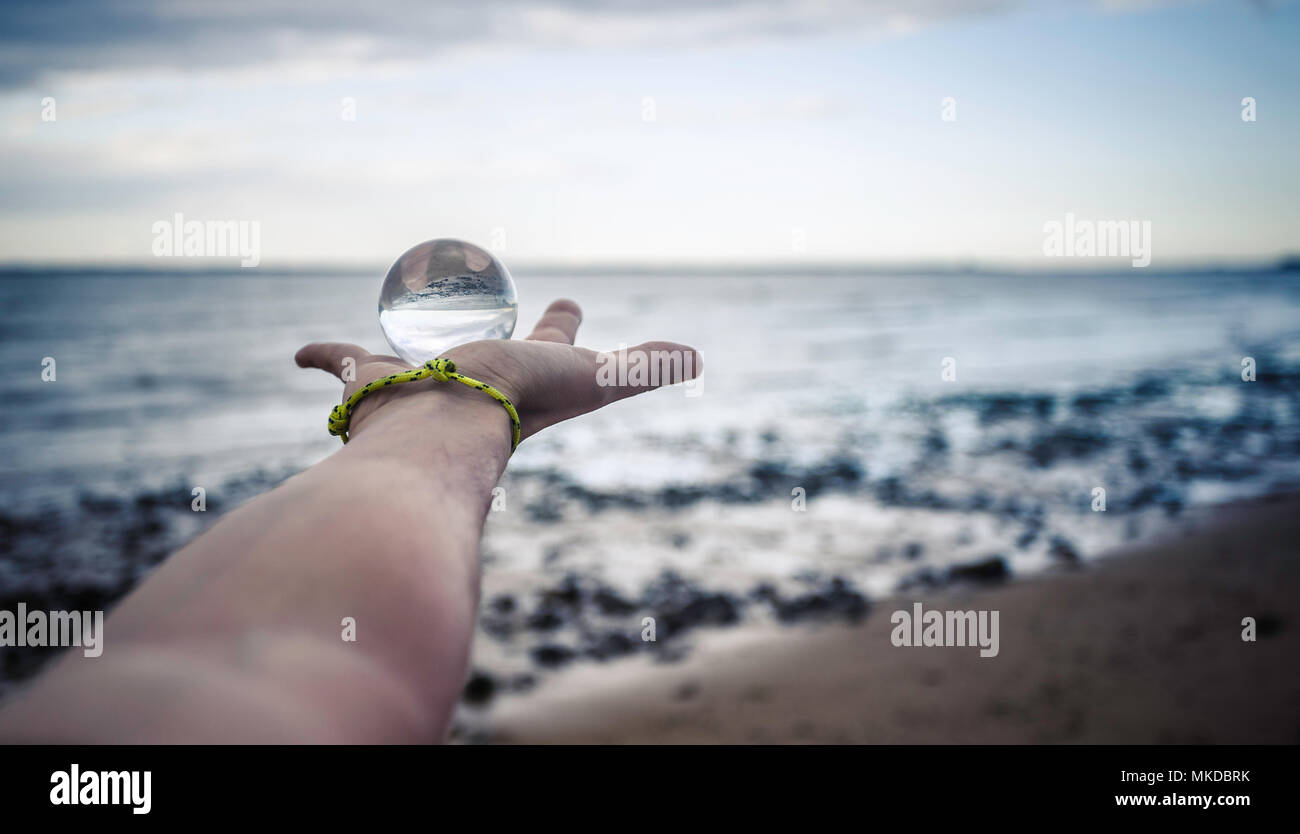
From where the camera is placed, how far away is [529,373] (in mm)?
2434

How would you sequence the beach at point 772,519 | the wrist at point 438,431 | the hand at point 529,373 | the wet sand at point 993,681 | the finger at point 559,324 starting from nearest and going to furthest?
the wrist at point 438,431, the hand at point 529,373, the finger at point 559,324, the wet sand at point 993,681, the beach at point 772,519

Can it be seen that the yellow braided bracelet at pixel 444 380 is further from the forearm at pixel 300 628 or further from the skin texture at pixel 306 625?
the forearm at pixel 300 628

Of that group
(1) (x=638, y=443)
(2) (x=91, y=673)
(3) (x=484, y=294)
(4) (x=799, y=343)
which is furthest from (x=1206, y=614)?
(4) (x=799, y=343)

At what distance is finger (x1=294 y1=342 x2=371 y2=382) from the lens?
8.90 ft

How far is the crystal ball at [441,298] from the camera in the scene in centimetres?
277

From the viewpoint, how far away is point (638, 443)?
12375 mm

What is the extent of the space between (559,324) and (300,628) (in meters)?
2.28

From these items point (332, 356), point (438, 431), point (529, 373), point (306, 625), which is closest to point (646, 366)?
point (529, 373)

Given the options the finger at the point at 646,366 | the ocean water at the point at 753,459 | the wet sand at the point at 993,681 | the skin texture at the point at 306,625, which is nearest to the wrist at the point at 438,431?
the skin texture at the point at 306,625

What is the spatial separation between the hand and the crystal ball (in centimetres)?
Result: 15

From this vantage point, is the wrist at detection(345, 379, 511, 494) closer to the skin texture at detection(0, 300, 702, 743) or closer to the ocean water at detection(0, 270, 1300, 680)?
the skin texture at detection(0, 300, 702, 743)

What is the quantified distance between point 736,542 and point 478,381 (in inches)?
232

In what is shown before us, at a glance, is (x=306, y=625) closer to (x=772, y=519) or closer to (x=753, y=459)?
(x=772, y=519)

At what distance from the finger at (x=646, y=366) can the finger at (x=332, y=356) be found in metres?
0.84
